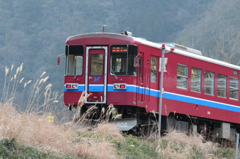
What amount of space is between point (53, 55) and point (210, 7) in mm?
26378

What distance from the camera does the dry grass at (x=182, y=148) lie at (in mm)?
12875

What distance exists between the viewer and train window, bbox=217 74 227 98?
2053 centimetres

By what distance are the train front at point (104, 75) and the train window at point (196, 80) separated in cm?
301

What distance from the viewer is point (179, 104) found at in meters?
18.3

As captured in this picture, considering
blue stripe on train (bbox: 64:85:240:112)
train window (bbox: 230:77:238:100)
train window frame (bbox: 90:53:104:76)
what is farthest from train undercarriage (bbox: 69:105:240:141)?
train window (bbox: 230:77:238:100)

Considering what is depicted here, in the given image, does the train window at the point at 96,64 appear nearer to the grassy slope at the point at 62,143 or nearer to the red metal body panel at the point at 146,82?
the red metal body panel at the point at 146,82

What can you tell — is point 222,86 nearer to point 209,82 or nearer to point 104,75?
point 209,82

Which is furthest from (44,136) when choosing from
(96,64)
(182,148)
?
(96,64)

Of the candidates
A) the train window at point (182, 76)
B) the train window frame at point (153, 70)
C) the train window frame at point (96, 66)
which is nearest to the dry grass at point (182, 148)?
the train window frame at point (153, 70)

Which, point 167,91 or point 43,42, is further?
point 43,42

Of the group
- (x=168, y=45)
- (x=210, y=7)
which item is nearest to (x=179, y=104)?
(x=168, y=45)

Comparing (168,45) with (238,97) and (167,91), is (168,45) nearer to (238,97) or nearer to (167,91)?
(167,91)

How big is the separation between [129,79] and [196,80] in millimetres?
3592

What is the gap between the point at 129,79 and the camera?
53.9ft
